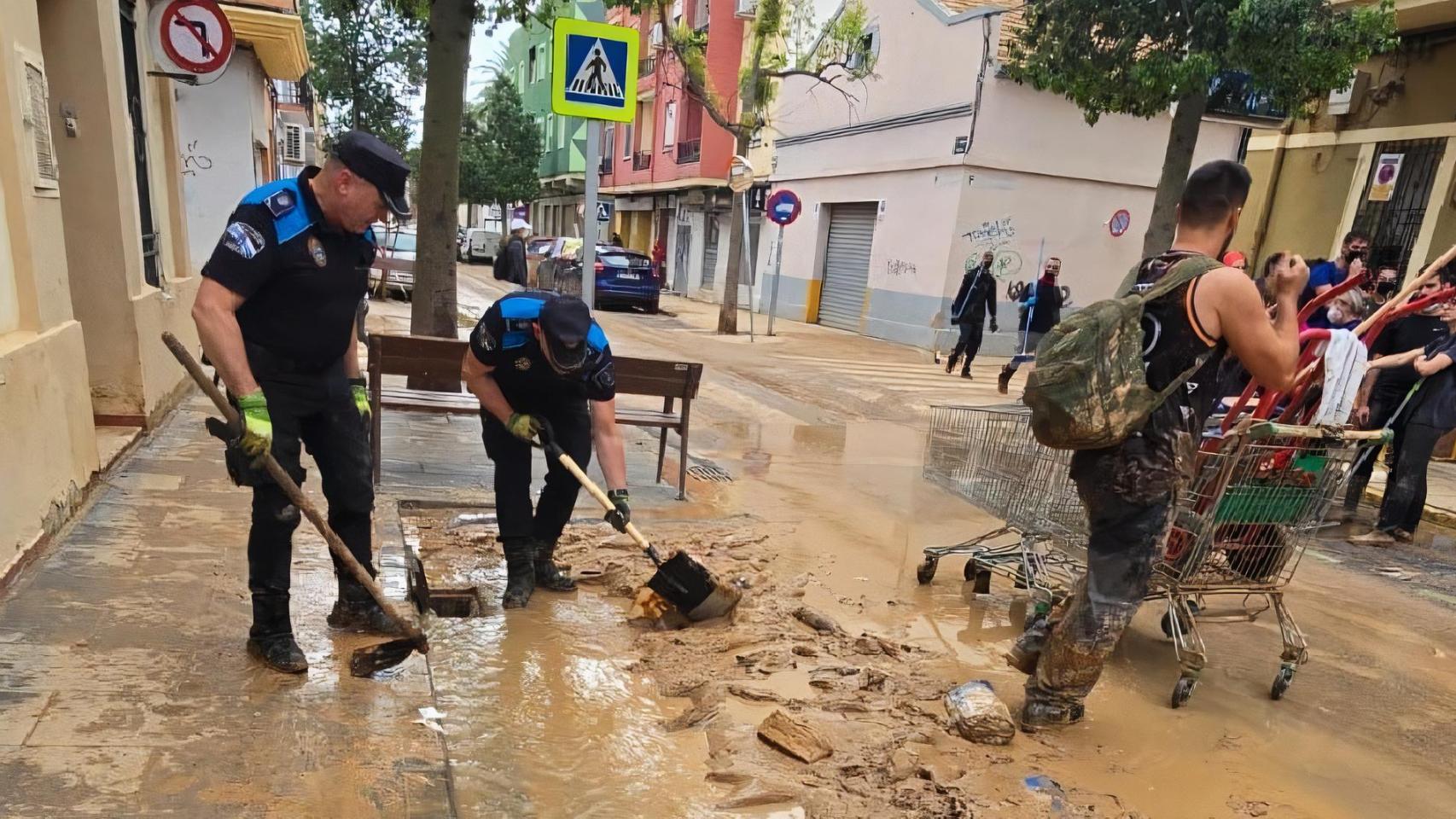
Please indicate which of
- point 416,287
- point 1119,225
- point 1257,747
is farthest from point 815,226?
point 1257,747

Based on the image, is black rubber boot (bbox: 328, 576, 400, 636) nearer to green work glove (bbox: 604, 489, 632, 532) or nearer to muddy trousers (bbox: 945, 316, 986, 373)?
green work glove (bbox: 604, 489, 632, 532)

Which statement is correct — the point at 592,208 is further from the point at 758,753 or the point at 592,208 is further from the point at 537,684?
the point at 758,753

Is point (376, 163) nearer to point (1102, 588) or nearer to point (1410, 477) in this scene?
point (1102, 588)

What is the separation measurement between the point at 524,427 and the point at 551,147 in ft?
134

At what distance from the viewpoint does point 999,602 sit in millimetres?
4566

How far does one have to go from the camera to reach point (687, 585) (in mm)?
3773

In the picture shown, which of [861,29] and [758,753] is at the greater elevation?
[861,29]

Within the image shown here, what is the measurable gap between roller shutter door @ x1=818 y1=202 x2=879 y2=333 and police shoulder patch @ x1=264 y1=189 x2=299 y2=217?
15.2 m

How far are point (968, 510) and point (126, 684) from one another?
16.7 feet

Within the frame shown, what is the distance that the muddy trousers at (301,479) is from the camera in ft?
9.73

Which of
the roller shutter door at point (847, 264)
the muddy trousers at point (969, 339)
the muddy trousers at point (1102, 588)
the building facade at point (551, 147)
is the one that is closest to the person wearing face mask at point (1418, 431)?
the muddy trousers at point (1102, 588)

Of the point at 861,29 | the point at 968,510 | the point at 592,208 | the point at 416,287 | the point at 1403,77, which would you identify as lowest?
the point at 968,510

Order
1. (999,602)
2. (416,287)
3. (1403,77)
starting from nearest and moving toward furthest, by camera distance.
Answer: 1. (999,602)
2. (416,287)
3. (1403,77)

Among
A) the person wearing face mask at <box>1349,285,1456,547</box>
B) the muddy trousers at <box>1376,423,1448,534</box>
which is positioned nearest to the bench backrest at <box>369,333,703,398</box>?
the person wearing face mask at <box>1349,285,1456,547</box>
